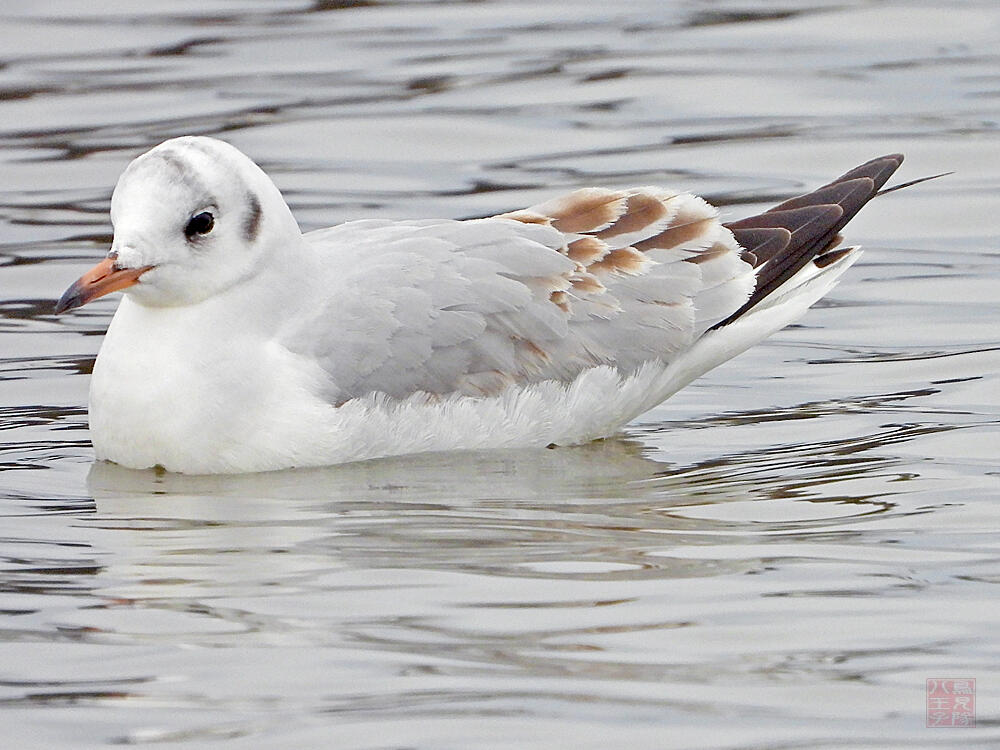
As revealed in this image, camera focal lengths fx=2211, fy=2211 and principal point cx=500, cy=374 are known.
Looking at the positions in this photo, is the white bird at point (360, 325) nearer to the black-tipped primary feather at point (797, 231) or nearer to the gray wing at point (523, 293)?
the gray wing at point (523, 293)

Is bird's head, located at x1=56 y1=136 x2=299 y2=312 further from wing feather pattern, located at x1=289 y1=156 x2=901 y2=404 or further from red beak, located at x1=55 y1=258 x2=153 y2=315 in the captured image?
wing feather pattern, located at x1=289 y1=156 x2=901 y2=404

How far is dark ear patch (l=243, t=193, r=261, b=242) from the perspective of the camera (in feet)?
27.0

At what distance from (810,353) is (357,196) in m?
3.43

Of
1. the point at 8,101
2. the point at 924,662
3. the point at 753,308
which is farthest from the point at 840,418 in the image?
the point at 8,101

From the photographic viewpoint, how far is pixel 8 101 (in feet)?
46.5

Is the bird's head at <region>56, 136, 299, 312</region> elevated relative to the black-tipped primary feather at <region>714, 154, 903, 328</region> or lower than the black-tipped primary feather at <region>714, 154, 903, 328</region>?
elevated

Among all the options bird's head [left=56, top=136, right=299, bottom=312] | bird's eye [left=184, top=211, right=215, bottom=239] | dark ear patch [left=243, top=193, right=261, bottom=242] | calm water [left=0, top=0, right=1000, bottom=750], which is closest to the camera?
calm water [left=0, top=0, right=1000, bottom=750]

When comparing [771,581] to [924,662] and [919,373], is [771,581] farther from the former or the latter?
[919,373]

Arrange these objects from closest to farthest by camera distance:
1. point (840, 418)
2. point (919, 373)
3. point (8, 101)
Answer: point (840, 418), point (919, 373), point (8, 101)

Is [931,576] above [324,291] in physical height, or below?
below

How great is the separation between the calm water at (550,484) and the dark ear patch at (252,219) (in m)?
0.93

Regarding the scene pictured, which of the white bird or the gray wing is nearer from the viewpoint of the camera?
the white bird

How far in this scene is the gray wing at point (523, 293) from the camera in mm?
8164

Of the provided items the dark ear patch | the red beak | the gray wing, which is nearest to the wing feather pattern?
the gray wing
